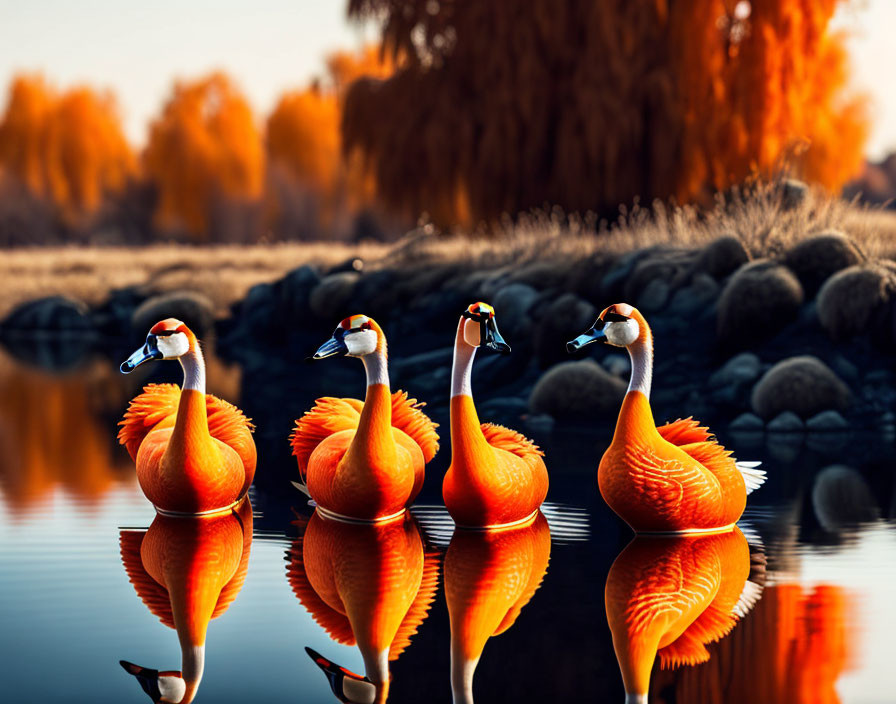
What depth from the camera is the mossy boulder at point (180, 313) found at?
70.1ft

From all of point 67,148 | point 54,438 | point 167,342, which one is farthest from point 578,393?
point 67,148

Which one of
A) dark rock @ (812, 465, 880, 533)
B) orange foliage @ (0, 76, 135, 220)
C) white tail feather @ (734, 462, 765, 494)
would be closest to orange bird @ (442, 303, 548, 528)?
white tail feather @ (734, 462, 765, 494)

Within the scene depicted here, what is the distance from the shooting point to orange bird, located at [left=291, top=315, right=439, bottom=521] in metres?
5.98

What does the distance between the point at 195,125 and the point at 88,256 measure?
1692 centimetres

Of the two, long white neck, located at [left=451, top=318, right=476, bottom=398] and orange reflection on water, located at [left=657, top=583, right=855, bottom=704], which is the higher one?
long white neck, located at [left=451, top=318, right=476, bottom=398]

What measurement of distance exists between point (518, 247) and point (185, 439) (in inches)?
431

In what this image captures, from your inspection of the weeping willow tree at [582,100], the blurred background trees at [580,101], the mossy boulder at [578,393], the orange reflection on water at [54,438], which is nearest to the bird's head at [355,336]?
the orange reflection on water at [54,438]

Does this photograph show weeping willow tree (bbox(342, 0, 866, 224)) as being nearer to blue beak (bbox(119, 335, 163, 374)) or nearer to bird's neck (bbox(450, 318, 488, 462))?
bird's neck (bbox(450, 318, 488, 462))

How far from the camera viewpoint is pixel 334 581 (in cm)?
543

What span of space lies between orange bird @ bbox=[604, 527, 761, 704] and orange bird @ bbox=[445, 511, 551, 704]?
1.24ft

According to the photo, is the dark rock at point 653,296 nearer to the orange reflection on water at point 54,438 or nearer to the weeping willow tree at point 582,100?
the weeping willow tree at point 582,100

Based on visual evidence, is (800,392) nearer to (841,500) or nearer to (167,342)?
(841,500)

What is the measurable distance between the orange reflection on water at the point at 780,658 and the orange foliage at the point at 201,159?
4503 centimetres

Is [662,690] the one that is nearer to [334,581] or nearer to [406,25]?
[334,581]
